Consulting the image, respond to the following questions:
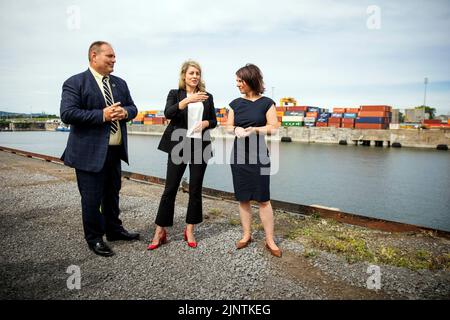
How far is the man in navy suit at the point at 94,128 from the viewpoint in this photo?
2.99 meters

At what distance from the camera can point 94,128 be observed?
312cm

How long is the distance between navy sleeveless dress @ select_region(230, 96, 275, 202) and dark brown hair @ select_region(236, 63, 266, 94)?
185mm

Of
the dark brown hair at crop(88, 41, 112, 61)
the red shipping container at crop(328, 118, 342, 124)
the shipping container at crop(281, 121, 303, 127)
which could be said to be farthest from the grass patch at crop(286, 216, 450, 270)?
the shipping container at crop(281, 121, 303, 127)

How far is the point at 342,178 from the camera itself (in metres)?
Answer: 20.5

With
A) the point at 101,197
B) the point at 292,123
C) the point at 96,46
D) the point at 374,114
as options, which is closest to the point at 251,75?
the point at 96,46

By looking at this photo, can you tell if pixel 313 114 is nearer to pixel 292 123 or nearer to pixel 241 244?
pixel 292 123

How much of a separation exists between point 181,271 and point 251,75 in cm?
223

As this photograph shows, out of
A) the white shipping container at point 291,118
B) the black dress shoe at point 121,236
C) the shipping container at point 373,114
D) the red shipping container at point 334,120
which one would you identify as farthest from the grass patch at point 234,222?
the white shipping container at point 291,118

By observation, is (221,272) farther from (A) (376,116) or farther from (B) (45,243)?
(A) (376,116)

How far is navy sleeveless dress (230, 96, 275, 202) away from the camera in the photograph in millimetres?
3332

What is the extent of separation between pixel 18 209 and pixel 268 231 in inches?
170
